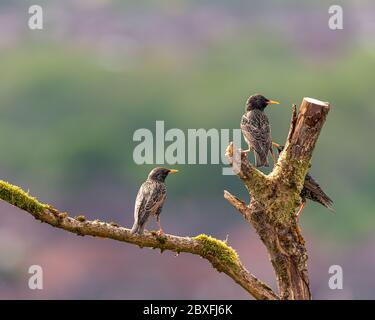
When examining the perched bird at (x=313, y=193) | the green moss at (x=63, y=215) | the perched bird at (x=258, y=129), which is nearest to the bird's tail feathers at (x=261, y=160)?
the perched bird at (x=258, y=129)

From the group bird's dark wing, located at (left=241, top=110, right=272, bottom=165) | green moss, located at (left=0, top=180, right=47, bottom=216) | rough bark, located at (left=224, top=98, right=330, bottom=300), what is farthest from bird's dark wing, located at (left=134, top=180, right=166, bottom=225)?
bird's dark wing, located at (left=241, top=110, right=272, bottom=165)

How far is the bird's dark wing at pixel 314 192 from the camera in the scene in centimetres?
1509

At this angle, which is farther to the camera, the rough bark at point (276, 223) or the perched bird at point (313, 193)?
the perched bird at point (313, 193)

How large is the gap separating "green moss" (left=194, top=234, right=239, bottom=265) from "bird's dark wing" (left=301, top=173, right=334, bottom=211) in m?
2.42

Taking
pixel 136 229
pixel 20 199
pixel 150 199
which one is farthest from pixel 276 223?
pixel 20 199

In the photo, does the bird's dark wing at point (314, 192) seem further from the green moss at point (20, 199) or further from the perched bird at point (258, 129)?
the green moss at point (20, 199)

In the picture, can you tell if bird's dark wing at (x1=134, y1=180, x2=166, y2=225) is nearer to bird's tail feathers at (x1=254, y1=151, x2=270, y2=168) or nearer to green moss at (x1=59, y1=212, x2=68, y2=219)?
green moss at (x1=59, y1=212, x2=68, y2=219)

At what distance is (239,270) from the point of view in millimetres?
14039

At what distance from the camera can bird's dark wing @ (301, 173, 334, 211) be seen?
15.1 m

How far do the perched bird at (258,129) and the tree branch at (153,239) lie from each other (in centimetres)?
259

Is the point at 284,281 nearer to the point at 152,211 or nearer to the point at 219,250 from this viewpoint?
the point at 219,250

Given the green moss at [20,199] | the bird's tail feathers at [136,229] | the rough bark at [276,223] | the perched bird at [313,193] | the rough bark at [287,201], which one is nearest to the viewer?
the green moss at [20,199]

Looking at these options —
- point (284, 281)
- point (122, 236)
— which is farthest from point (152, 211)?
point (284, 281)

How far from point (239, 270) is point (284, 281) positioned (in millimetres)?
967
